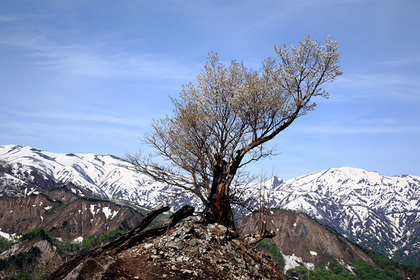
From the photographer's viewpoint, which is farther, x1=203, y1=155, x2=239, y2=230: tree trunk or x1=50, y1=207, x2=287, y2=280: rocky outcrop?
x1=203, y1=155, x2=239, y2=230: tree trunk

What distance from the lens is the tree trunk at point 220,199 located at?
48.5ft

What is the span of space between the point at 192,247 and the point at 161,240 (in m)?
1.13

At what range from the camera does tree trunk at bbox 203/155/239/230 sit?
14.8 meters

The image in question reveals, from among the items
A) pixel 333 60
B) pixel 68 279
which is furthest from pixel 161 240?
pixel 333 60

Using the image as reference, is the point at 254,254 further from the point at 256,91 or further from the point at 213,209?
the point at 256,91

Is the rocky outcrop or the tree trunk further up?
the tree trunk

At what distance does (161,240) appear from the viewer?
1164 centimetres

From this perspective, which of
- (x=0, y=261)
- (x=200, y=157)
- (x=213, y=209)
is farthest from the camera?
(x=0, y=261)

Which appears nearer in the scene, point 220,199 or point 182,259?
point 182,259

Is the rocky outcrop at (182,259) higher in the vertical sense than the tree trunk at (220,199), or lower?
lower

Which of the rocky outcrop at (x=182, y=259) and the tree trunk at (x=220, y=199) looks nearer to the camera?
the rocky outcrop at (x=182, y=259)

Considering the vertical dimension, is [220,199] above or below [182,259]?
above

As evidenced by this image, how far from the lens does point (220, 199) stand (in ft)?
49.5

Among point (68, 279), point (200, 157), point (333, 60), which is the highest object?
point (333, 60)
